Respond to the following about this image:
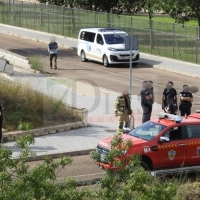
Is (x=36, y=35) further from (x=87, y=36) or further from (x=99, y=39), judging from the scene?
(x=99, y=39)

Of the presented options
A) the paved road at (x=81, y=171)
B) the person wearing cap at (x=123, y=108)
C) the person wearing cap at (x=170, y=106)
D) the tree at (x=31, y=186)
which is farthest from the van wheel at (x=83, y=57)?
the tree at (x=31, y=186)

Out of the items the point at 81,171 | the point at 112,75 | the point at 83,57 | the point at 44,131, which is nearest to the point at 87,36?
the point at 83,57

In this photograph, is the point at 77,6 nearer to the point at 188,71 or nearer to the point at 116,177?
the point at 188,71

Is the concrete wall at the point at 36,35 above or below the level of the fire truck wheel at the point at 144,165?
above

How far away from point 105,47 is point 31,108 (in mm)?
14588

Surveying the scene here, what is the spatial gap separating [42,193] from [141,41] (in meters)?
32.0

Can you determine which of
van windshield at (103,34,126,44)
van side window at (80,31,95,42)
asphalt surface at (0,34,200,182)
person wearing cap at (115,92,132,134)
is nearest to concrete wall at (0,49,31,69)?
asphalt surface at (0,34,200,182)

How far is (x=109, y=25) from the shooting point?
4191 cm

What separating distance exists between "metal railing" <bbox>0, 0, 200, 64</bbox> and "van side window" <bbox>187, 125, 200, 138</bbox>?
1911 centimetres

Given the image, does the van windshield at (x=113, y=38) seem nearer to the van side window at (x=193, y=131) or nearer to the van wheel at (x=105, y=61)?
the van wheel at (x=105, y=61)

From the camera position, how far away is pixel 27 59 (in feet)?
104

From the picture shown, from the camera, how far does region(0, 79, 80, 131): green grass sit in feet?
64.9

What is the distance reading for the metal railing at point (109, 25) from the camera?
3562 cm

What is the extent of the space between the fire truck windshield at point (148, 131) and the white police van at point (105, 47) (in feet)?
59.6
